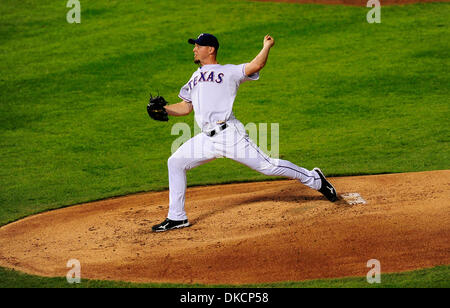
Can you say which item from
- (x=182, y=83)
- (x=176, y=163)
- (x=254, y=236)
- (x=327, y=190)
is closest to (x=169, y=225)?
(x=176, y=163)

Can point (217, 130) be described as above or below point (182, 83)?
below

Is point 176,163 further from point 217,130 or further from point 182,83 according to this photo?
point 182,83

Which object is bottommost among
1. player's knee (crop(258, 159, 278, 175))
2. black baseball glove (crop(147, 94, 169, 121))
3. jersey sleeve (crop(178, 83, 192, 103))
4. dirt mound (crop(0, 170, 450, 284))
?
dirt mound (crop(0, 170, 450, 284))

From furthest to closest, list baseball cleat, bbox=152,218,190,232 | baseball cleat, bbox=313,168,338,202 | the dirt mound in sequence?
baseball cleat, bbox=313,168,338,202
baseball cleat, bbox=152,218,190,232
the dirt mound

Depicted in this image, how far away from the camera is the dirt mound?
19.2ft

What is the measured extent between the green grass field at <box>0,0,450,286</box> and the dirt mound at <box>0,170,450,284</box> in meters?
0.63

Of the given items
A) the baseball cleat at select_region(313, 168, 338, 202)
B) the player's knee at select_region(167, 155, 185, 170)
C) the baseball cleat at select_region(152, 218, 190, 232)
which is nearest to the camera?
the player's knee at select_region(167, 155, 185, 170)

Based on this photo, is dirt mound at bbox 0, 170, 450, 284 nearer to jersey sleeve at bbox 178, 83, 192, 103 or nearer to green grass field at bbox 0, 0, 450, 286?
green grass field at bbox 0, 0, 450, 286

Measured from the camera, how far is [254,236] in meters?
6.38

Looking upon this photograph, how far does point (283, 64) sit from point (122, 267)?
7.81m

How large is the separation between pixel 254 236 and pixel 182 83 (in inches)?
257

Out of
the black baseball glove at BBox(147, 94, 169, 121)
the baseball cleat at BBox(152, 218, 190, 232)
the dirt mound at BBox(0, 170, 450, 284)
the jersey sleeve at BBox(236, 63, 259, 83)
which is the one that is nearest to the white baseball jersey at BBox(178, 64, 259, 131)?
the jersey sleeve at BBox(236, 63, 259, 83)

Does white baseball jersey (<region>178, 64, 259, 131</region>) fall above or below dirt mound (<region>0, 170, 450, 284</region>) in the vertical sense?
above

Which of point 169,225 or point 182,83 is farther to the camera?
point 182,83
